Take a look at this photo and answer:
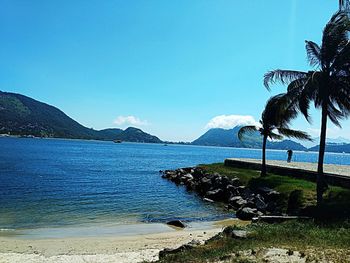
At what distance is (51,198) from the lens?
125 feet

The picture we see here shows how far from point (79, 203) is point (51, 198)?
4313 millimetres

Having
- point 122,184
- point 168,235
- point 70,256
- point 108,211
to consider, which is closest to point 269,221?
point 168,235

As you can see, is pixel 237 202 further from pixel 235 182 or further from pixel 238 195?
pixel 235 182

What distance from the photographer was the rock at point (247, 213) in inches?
1081

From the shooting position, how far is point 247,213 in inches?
1091

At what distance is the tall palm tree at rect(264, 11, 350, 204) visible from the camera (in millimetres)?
22422

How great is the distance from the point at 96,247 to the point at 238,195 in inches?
739

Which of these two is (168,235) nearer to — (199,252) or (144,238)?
(144,238)

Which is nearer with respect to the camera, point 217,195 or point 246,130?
point 217,195

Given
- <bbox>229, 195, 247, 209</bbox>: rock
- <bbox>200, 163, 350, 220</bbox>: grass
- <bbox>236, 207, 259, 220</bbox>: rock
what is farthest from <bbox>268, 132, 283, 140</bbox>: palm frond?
<bbox>236, 207, 259, 220</bbox>: rock

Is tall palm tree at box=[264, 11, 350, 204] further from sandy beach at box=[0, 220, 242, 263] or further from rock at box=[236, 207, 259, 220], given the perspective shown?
sandy beach at box=[0, 220, 242, 263]

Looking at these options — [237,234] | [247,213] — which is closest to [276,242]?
[237,234]

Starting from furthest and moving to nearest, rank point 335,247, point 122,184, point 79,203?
point 122,184
point 79,203
point 335,247

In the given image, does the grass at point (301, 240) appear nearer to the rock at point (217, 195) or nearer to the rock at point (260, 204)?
the rock at point (260, 204)
